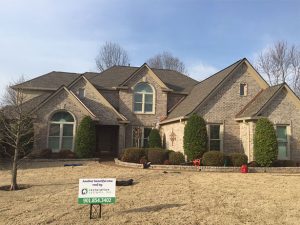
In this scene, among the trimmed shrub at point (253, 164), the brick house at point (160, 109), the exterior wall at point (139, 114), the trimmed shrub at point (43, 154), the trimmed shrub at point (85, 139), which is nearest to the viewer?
the trimmed shrub at point (253, 164)

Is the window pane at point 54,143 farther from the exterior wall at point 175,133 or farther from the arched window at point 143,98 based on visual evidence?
the exterior wall at point 175,133

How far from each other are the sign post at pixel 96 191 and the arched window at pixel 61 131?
16.5m

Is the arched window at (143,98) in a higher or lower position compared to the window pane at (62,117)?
higher

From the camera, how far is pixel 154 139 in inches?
1022

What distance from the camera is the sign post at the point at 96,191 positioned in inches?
305

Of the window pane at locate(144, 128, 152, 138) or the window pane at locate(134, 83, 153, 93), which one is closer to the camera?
the window pane at locate(144, 128, 152, 138)

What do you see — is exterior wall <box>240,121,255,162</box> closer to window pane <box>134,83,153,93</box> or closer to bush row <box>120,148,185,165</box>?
bush row <box>120,148,185,165</box>

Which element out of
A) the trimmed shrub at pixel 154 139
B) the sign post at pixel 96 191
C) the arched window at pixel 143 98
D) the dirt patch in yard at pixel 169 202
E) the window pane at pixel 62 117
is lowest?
the dirt patch in yard at pixel 169 202

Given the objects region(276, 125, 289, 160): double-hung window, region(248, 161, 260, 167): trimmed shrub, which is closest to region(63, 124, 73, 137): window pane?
region(248, 161, 260, 167): trimmed shrub

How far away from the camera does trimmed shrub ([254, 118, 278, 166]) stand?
1870 cm

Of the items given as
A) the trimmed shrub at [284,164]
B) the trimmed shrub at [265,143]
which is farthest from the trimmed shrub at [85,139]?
the trimmed shrub at [284,164]

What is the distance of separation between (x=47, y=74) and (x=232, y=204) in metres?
26.4

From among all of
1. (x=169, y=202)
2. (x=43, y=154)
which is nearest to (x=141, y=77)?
(x=43, y=154)

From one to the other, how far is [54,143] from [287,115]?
16.0 metres
